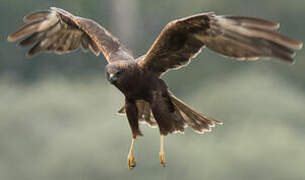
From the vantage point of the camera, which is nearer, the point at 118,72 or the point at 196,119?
the point at 118,72

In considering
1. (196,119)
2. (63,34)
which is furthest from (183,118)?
(63,34)

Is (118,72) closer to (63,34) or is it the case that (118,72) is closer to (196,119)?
(196,119)

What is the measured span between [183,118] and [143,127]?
1706cm

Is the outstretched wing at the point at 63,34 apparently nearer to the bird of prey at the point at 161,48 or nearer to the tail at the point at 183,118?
the bird of prey at the point at 161,48

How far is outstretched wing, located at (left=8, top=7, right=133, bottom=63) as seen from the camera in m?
11.9

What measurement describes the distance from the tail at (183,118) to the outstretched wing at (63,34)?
28.0 inches

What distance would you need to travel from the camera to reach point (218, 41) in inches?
416

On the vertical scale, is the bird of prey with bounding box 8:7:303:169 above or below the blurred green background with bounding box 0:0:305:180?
above

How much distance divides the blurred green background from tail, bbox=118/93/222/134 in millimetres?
13404

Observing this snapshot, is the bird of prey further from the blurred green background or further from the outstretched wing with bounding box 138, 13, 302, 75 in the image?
the blurred green background

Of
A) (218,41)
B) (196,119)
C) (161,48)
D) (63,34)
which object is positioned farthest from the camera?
(63,34)

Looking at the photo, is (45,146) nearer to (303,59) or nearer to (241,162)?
(241,162)

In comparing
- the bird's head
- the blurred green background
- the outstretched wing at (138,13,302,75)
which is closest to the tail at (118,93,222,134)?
the outstretched wing at (138,13,302,75)

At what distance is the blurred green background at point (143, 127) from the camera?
2853 cm
